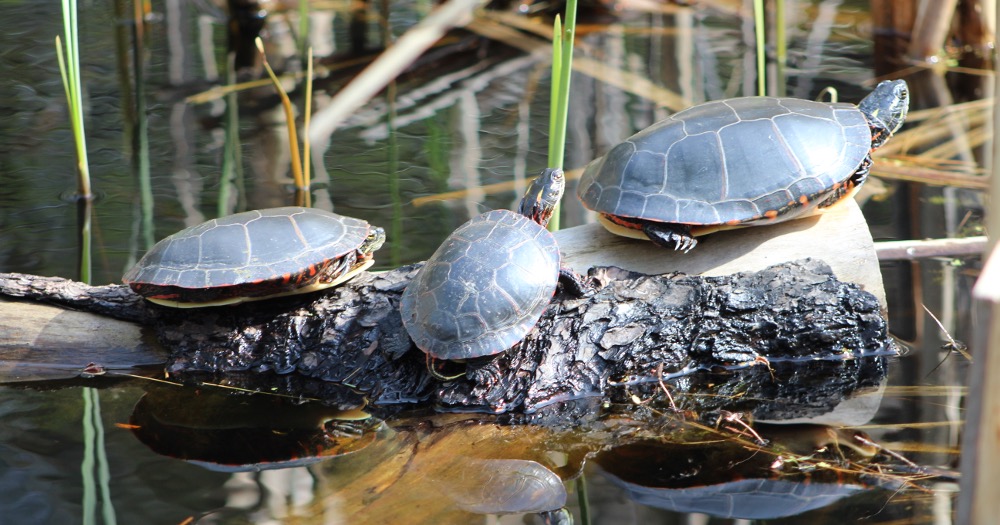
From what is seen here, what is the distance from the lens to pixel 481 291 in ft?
8.84

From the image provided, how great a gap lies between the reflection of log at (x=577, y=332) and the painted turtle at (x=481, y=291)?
0.60 ft

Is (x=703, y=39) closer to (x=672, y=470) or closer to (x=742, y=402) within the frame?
(x=742, y=402)

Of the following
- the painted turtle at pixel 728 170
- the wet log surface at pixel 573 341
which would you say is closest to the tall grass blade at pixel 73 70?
the wet log surface at pixel 573 341

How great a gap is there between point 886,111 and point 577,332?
1540 millimetres

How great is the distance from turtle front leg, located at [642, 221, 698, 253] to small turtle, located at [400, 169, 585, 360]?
1.06ft

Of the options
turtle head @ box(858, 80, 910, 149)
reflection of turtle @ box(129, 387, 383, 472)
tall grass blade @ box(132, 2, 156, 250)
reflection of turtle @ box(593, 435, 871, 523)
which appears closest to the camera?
reflection of turtle @ box(593, 435, 871, 523)

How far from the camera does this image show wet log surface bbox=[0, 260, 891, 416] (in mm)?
2895

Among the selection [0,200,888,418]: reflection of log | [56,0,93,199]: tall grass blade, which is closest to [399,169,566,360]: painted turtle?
[0,200,888,418]: reflection of log

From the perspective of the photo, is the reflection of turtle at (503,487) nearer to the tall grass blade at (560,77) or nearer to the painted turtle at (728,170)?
the painted turtle at (728,170)

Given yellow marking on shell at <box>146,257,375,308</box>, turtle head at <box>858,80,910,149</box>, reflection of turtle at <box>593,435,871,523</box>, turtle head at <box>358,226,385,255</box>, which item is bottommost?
reflection of turtle at <box>593,435,871,523</box>

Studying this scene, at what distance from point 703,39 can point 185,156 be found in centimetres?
417

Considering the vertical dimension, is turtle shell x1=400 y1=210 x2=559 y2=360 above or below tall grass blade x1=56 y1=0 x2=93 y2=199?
below

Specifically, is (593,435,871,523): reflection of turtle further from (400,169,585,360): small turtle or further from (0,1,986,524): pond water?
(400,169,585,360): small turtle

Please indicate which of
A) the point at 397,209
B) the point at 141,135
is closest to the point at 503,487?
the point at 397,209
